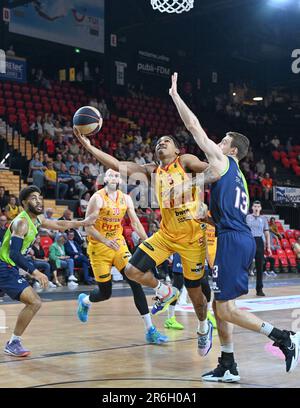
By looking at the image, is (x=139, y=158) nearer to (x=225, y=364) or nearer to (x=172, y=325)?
(x=172, y=325)


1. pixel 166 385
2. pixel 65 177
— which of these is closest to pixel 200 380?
pixel 166 385

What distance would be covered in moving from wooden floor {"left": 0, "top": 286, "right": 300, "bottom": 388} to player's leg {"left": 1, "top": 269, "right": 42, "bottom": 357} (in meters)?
0.15

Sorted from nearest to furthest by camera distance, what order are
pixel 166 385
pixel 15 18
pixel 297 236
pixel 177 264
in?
pixel 166 385
pixel 177 264
pixel 297 236
pixel 15 18

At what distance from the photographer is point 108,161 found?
545 centimetres

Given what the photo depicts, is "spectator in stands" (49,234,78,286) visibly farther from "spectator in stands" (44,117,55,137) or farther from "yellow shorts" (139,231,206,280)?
"yellow shorts" (139,231,206,280)

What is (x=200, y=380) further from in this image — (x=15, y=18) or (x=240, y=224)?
→ (x=15, y=18)

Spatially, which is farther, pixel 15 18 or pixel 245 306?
pixel 15 18

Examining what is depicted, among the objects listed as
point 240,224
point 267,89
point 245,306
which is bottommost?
point 245,306

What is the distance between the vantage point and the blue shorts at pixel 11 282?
5.83 m

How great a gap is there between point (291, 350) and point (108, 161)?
2.21 meters

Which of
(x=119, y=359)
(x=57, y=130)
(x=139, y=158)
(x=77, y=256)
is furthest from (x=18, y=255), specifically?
(x=139, y=158)

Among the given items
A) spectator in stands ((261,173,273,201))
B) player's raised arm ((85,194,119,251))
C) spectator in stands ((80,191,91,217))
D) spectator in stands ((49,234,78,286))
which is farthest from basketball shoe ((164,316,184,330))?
spectator in stands ((261,173,273,201))

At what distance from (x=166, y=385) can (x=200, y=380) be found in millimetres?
357

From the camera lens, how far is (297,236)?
19.6 meters
